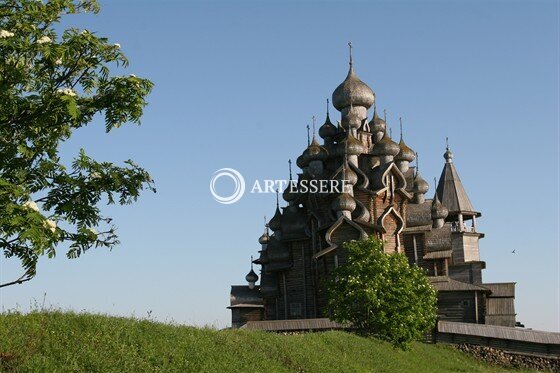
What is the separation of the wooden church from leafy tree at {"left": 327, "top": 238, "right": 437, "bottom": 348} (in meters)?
Result: 7.07

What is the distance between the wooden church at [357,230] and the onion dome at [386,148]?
0.20 feet

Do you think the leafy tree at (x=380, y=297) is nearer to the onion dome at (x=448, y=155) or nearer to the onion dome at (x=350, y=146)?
the onion dome at (x=350, y=146)

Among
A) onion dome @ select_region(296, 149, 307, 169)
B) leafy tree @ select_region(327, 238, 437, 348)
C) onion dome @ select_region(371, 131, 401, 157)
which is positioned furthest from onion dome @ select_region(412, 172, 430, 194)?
leafy tree @ select_region(327, 238, 437, 348)

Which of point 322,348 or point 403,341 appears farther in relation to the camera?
point 403,341

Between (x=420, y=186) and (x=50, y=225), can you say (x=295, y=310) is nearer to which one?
(x=420, y=186)

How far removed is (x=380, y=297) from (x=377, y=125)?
18777 mm

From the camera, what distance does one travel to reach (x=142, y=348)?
1130 cm

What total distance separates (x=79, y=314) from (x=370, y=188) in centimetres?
2838

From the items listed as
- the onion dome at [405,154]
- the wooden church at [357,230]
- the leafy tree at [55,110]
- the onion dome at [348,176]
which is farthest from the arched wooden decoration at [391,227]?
the leafy tree at [55,110]

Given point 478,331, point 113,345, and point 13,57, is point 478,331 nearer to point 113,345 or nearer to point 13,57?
point 113,345

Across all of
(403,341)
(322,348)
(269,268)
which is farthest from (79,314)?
(269,268)

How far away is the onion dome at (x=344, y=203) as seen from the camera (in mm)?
36250

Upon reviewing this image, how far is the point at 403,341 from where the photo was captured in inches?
1011

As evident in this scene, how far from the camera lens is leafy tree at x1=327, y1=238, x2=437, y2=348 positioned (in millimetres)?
25828
